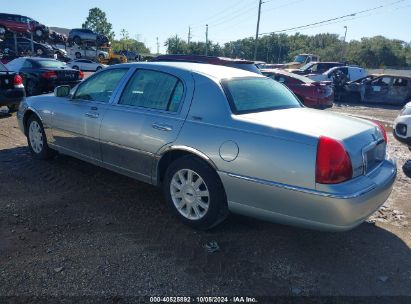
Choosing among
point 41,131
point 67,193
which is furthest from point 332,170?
point 41,131

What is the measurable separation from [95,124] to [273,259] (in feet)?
8.61

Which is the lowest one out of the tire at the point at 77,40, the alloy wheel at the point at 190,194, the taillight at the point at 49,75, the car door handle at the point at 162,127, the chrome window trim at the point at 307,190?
the alloy wheel at the point at 190,194

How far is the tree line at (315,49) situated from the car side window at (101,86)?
61.1 metres

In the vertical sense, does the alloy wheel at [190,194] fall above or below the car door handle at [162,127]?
below

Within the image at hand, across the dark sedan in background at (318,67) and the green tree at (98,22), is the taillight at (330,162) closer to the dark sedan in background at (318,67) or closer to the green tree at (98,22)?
the dark sedan in background at (318,67)

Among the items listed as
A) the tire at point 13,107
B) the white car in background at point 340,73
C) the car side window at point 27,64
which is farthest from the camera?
the white car in background at point 340,73

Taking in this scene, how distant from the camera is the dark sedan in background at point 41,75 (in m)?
12.4

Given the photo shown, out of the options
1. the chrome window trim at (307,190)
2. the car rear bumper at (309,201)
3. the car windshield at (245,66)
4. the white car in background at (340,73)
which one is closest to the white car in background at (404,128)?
the car rear bumper at (309,201)

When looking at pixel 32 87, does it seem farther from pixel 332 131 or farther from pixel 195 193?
pixel 332 131

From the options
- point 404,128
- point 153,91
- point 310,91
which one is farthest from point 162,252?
point 310,91

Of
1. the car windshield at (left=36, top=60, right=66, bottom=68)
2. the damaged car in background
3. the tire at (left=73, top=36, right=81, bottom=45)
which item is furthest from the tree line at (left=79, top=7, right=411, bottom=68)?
the car windshield at (left=36, top=60, right=66, bottom=68)

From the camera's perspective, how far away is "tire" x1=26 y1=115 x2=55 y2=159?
5.62 meters

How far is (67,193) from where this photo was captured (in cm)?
457

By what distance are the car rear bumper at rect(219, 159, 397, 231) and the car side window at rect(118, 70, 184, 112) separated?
102cm
